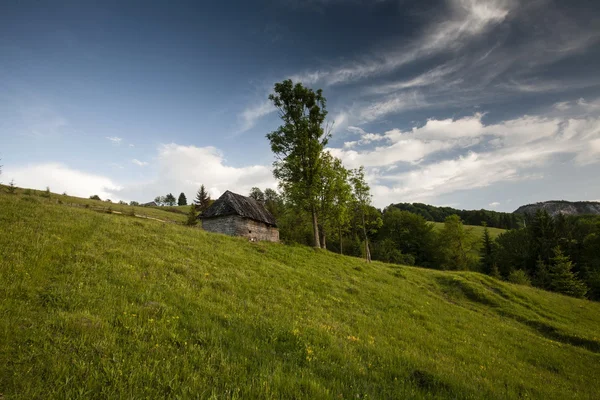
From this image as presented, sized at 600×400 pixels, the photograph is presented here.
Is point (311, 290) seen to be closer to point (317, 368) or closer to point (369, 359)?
point (369, 359)

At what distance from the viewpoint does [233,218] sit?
33562 millimetres

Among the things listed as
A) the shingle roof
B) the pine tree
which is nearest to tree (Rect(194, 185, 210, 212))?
the shingle roof

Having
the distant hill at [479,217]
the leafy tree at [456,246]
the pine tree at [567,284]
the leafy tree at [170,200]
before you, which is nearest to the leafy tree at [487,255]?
the leafy tree at [456,246]

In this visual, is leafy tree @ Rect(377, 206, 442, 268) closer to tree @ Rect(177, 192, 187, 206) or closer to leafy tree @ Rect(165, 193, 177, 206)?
tree @ Rect(177, 192, 187, 206)

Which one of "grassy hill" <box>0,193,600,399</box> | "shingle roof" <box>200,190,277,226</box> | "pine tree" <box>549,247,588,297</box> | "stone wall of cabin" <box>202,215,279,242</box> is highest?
"shingle roof" <box>200,190,277,226</box>

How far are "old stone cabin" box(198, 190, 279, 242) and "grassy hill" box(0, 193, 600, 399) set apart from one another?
47.9 feet

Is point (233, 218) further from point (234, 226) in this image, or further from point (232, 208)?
point (232, 208)

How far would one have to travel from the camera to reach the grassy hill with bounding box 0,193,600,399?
459 centimetres

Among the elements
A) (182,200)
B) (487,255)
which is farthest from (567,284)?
(182,200)

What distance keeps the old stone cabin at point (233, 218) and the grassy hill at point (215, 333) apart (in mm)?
14603

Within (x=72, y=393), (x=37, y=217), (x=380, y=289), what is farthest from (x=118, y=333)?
(x=380, y=289)

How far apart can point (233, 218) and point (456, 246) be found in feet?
186

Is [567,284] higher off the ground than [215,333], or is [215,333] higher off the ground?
[215,333]

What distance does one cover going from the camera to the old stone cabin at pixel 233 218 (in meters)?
33.5
